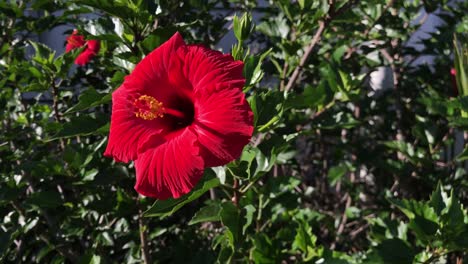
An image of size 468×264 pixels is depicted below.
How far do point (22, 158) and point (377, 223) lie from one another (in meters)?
1.28

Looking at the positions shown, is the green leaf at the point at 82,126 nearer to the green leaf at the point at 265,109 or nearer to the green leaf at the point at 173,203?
the green leaf at the point at 173,203

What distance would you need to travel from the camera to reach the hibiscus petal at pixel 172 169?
0.98 metres

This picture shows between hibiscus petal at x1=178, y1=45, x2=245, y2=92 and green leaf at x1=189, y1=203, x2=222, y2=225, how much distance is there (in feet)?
1.18

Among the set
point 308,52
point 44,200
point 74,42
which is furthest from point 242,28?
point 74,42

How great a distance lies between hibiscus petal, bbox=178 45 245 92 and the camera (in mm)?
1013

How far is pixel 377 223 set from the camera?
183 centimetres

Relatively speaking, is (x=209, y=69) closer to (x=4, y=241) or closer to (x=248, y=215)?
(x=248, y=215)

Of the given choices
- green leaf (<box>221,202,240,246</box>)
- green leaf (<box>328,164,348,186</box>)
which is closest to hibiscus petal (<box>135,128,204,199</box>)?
green leaf (<box>221,202,240,246</box>)

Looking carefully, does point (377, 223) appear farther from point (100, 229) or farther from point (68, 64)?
point (68, 64)

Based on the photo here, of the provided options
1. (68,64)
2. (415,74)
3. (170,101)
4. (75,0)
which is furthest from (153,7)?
(415,74)

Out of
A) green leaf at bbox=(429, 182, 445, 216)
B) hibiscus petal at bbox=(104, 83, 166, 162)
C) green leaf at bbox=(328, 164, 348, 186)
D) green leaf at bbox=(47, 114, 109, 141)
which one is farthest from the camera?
green leaf at bbox=(328, 164, 348, 186)

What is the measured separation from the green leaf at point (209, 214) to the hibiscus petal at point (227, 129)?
1.03 ft

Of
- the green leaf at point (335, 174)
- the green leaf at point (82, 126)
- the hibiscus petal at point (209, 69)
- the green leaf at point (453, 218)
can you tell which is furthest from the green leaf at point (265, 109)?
the green leaf at point (335, 174)

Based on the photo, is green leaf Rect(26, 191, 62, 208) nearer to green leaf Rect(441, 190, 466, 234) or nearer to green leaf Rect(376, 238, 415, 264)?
green leaf Rect(376, 238, 415, 264)
